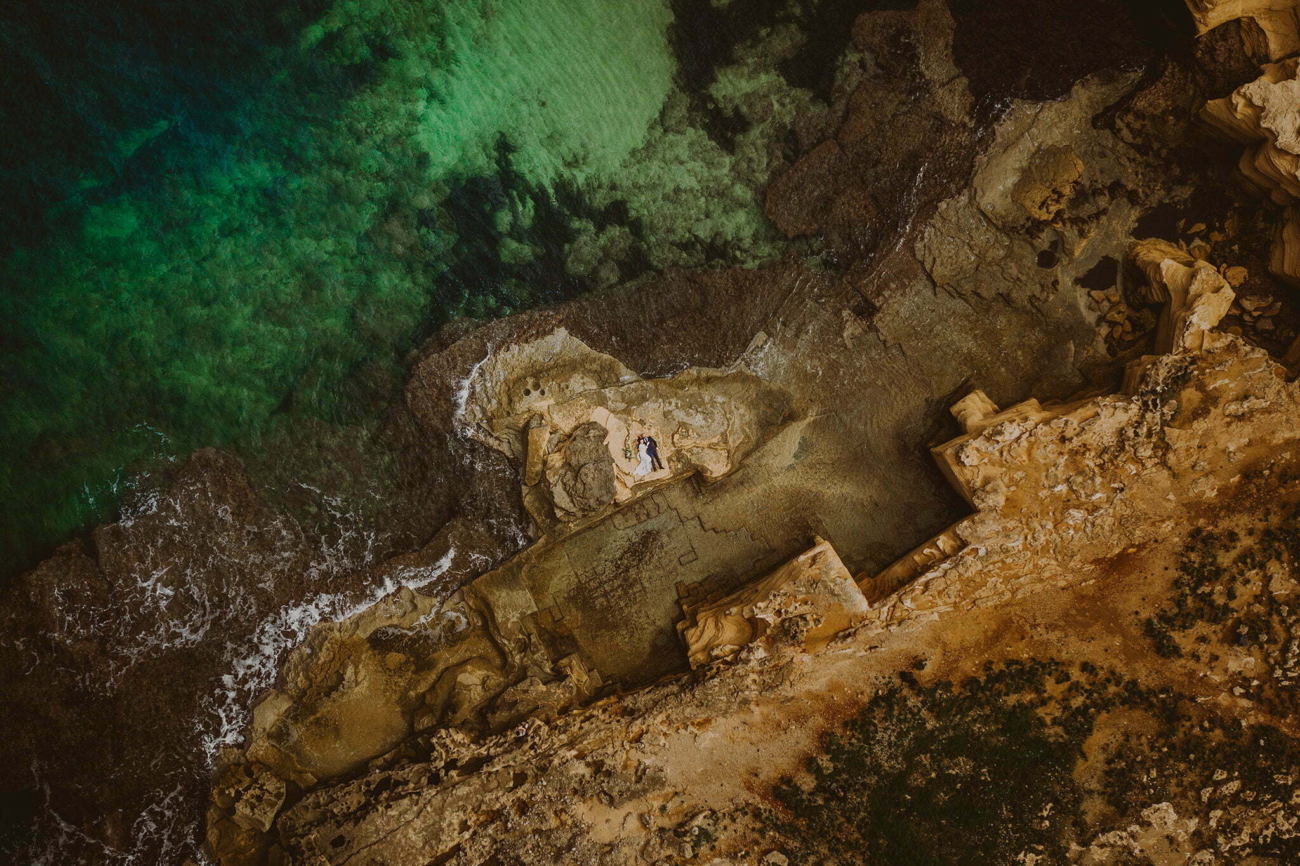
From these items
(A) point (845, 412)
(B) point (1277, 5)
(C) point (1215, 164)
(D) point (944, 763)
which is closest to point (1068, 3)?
(B) point (1277, 5)

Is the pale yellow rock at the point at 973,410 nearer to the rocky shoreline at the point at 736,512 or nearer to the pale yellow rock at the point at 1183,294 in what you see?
the rocky shoreline at the point at 736,512

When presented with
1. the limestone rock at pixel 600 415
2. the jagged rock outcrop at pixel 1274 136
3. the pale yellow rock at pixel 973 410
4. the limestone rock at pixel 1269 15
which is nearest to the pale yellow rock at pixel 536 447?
the limestone rock at pixel 600 415

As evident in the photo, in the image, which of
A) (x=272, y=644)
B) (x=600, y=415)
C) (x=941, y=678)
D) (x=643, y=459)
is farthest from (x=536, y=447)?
(x=941, y=678)

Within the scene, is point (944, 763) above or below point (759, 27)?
below

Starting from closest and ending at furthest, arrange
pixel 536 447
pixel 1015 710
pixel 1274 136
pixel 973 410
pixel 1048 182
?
pixel 1015 710 → pixel 1274 136 → pixel 973 410 → pixel 536 447 → pixel 1048 182

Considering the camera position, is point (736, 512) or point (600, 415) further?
point (736, 512)

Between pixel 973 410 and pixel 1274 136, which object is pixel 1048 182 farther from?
pixel 973 410

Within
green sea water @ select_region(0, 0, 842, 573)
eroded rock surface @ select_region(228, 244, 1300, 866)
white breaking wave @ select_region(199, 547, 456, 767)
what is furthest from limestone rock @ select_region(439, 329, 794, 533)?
eroded rock surface @ select_region(228, 244, 1300, 866)

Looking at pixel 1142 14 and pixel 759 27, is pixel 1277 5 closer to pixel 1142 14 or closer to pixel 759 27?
pixel 1142 14
